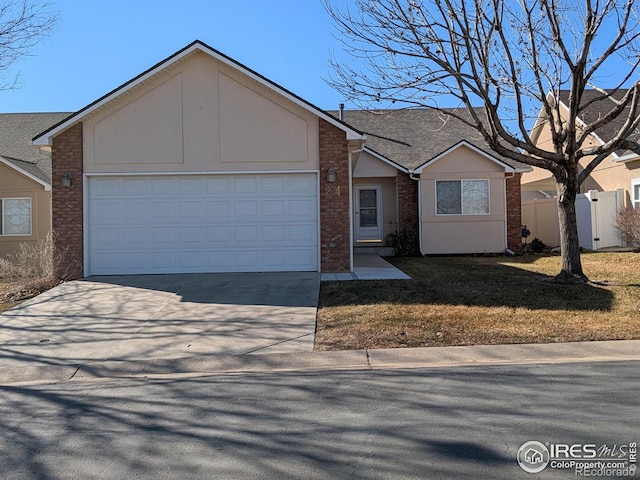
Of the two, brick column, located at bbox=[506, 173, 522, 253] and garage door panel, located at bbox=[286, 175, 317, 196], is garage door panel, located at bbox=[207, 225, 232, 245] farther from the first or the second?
brick column, located at bbox=[506, 173, 522, 253]

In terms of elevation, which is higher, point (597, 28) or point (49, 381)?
point (597, 28)

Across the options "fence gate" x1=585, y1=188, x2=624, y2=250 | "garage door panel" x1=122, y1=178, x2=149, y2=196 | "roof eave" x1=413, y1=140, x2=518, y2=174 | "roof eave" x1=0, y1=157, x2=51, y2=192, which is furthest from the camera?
"fence gate" x1=585, y1=188, x2=624, y2=250

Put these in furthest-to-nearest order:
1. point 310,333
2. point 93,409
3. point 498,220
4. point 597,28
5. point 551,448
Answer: point 498,220 < point 597,28 < point 310,333 < point 93,409 < point 551,448

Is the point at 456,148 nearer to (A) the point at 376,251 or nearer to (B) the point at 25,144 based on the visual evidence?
(A) the point at 376,251

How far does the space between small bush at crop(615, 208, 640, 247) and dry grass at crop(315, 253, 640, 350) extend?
4.94m

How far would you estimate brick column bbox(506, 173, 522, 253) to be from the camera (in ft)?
61.5

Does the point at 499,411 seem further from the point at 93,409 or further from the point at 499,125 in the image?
the point at 499,125

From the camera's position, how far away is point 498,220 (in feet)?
60.5

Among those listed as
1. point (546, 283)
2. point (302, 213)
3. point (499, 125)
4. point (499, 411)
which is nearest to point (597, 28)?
point (499, 125)

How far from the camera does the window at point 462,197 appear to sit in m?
18.5

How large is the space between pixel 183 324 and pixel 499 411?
18.5 feet

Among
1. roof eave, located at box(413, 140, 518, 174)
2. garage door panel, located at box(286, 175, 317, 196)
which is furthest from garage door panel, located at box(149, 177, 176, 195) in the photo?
roof eave, located at box(413, 140, 518, 174)

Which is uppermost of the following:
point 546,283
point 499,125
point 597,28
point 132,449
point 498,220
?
point 597,28

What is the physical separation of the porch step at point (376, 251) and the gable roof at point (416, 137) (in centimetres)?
302
